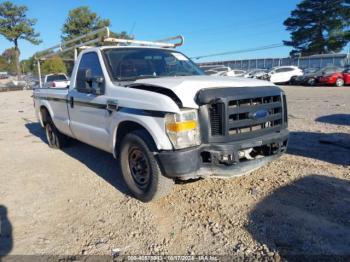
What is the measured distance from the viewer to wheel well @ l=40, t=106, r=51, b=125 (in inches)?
289

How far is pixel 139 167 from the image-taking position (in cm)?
425

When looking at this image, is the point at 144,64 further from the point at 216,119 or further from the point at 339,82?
the point at 339,82

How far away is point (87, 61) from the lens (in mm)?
5383

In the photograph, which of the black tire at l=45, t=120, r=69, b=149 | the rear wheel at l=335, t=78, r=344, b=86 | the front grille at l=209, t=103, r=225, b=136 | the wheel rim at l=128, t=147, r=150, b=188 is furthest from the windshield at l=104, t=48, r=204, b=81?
the rear wheel at l=335, t=78, r=344, b=86

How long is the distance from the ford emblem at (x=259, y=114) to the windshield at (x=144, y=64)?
5.21ft

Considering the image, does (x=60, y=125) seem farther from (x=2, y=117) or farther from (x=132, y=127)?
(x=2, y=117)

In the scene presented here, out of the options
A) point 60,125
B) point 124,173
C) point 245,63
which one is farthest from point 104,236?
point 245,63

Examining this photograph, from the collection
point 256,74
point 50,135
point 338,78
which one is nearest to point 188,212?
point 50,135

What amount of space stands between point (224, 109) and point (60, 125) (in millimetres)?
4036

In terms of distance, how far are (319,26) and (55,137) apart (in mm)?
52948

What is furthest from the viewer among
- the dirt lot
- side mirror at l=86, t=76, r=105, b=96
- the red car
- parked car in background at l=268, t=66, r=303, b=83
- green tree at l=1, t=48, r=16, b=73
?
green tree at l=1, t=48, r=16, b=73

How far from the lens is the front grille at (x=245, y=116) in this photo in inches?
144

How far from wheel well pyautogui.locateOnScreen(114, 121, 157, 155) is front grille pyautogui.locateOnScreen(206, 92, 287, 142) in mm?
694

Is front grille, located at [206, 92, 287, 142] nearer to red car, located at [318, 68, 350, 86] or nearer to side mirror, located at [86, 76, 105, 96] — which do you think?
side mirror, located at [86, 76, 105, 96]
